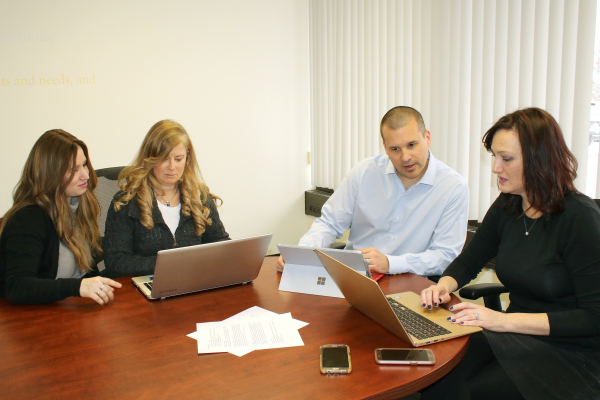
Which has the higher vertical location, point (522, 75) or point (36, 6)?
point (36, 6)

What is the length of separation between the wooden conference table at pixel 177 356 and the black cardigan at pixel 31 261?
47 millimetres

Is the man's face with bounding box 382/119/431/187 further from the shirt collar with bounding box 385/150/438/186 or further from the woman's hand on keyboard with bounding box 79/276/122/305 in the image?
the woman's hand on keyboard with bounding box 79/276/122/305

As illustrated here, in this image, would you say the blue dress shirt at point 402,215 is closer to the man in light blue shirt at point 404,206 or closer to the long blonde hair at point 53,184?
the man in light blue shirt at point 404,206

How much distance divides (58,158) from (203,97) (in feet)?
5.89

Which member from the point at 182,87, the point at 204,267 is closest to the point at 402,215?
the point at 204,267

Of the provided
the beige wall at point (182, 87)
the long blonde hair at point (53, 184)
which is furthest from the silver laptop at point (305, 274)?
the beige wall at point (182, 87)

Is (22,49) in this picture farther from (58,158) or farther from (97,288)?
(97,288)

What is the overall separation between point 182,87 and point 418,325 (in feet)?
8.77

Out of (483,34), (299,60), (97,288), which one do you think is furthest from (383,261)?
(299,60)

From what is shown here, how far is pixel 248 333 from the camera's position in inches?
49.9

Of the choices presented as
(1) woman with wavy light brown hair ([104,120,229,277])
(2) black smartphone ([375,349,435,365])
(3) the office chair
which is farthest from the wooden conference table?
(3) the office chair

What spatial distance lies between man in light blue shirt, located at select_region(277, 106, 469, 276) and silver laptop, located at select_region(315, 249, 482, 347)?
0.39m

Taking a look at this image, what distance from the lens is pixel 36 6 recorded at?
2830 millimetres

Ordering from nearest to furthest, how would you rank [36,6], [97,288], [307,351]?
[307,351] < [97,288] < [36,6]
